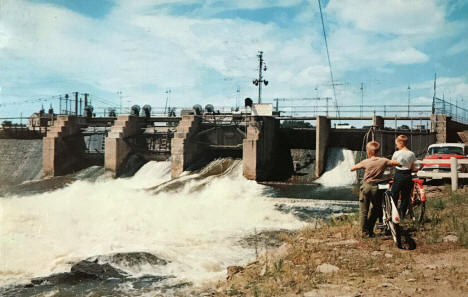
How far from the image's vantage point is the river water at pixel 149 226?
9305 mm

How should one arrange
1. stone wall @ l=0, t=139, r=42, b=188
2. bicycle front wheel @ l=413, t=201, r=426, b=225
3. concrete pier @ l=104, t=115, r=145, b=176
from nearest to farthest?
1. bicycle front wheel @ l=413, t=201, r=426, b=225
2. concrete pier @ l=104, t=115, r=145, b=176
3. stone wall @ l=0, t=139, r=42, b=188

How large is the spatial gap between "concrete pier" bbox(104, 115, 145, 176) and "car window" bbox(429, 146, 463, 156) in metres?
21.3

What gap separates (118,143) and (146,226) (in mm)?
17092

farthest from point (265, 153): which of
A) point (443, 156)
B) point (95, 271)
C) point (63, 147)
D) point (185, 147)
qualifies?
point (95, 271)

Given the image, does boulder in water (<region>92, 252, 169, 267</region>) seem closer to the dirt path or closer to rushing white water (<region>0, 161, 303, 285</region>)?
rushing white water (<region>0, 161, 303, 285</region>)

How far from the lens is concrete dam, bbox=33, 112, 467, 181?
87.6 feet

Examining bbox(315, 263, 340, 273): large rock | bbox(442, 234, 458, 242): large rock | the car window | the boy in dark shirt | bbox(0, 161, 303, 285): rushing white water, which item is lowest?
bbox(0, 161, 303, 285): rushing white water

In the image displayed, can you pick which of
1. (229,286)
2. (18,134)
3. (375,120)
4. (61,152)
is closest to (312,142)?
(375,120)

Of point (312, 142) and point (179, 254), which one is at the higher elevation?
point (312, 142)

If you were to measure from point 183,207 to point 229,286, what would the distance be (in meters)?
12.4

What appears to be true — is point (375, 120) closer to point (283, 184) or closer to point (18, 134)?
point (283, 184)

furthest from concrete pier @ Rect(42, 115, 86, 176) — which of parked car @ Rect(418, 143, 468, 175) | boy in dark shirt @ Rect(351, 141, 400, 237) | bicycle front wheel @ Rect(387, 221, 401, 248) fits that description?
bicycle front wheel @ Rect(387, 221, 401, 248)

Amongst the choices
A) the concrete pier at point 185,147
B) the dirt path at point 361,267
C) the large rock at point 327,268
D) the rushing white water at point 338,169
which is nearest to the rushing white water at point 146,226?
the dirt path at point 361,267

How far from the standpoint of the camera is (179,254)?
11.2 meters
